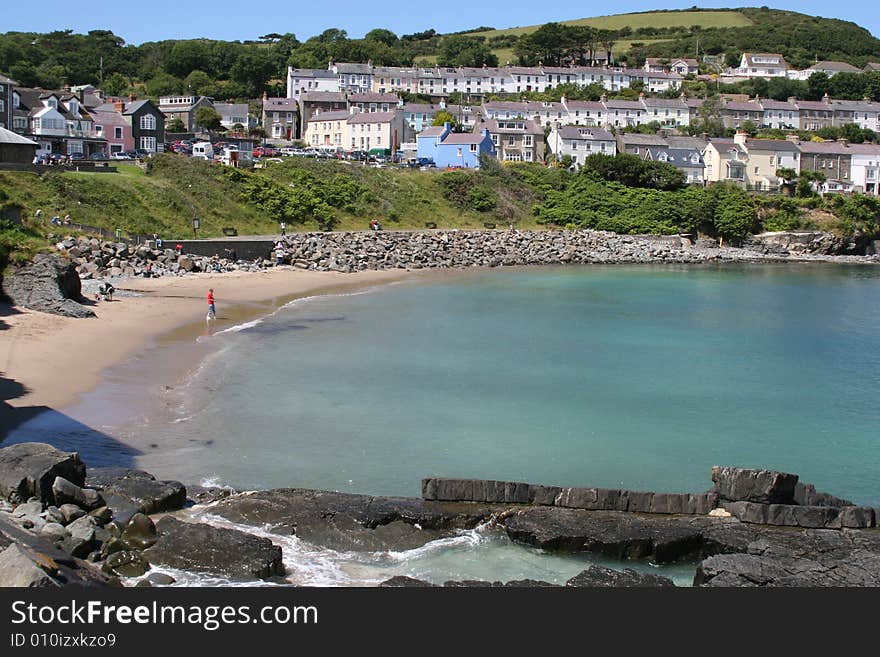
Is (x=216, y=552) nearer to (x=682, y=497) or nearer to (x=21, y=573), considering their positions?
(x=21, y=573)

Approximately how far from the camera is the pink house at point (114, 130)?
63938 millimetres

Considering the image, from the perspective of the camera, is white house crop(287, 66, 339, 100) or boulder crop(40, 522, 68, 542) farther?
white house crop(287, 66, 339, 100)

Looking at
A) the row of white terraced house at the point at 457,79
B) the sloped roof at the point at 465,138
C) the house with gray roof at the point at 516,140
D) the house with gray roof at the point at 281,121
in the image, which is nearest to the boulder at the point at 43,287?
Answer: the sloped roof at the point at 465,138

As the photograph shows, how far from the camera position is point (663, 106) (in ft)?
335

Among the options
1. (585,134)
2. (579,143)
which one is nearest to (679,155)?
(585,134)

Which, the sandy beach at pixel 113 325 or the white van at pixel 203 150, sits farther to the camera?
the white van at pixel 203 150

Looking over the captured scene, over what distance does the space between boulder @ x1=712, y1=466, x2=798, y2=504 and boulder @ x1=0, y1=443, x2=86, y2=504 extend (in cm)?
1037

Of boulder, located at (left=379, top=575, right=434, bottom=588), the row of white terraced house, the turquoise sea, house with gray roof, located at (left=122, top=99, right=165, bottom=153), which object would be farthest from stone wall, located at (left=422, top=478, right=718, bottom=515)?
the row of white terraced house

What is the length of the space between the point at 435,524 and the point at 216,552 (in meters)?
3.48

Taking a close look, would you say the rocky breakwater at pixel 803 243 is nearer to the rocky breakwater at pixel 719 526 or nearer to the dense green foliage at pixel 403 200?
the dense green foliage at pixel 403 200

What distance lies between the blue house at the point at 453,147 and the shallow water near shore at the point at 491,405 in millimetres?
37650

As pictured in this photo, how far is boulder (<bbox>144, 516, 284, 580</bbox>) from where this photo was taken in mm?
12648

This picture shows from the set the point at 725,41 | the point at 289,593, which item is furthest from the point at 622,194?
the point at 725,41

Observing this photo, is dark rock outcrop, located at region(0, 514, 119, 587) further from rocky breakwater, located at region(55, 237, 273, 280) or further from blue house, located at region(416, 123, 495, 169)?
blue house, located at region(416, 123, 495, 169)
